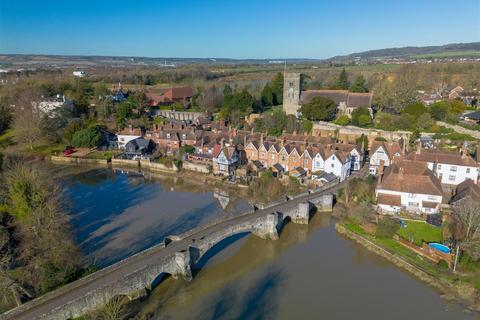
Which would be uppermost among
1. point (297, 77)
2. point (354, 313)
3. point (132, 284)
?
point (297, 77)

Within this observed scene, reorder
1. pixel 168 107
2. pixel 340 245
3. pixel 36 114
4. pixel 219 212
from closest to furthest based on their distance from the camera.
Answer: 1. pixel 340 245
2. pixel 219 212
3. pixel 36 114
4. pixel 168 107

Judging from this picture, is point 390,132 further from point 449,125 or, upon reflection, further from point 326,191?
point 326,191

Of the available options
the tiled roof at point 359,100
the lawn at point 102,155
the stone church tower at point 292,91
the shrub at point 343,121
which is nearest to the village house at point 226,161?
the lawn at point 102,155

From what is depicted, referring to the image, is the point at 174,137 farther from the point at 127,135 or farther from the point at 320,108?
the point at 320,108

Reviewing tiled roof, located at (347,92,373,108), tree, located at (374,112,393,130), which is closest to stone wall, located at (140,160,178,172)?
tree, located at (374,112,393,130)

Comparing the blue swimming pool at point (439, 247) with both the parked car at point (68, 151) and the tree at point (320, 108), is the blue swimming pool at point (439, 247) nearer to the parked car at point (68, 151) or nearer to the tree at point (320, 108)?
the tree at point (320, 108)

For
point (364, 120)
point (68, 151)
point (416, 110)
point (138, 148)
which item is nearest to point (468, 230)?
point (364, 120)

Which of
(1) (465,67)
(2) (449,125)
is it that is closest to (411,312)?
(2) (449,125)
